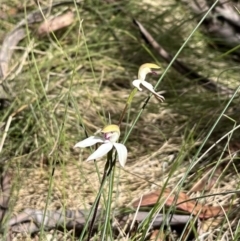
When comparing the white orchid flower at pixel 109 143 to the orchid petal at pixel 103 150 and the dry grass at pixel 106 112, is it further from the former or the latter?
the dry grass at pixel 106 112

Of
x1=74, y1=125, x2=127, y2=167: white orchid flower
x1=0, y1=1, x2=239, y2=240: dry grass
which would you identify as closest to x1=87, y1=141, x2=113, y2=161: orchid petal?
x1=74, y1=125, x2=127, y2=167: white orchid flower

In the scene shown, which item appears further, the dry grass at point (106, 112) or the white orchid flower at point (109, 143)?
the dry grass at point (106, 112)

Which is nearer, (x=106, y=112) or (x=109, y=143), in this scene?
(x=109, y=143)

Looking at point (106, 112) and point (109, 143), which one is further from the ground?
point (109, 143)

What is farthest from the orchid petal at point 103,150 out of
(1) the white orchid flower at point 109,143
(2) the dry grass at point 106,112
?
(2) the dry grass at point 106,112

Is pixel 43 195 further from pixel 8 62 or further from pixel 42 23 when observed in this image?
pixel 42 23

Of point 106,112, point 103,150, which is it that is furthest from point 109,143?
A: point 106,112

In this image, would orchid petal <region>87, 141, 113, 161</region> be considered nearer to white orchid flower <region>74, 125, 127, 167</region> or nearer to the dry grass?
white orchid flower <region>74, 125, 127, 167</region>

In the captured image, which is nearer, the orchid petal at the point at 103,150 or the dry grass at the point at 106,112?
the orchid petal at the point at 103,150

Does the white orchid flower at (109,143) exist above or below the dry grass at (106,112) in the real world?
above

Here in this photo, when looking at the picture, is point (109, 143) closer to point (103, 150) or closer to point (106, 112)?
point (103, 150)

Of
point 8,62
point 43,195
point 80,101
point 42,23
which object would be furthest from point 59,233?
point 42,23
